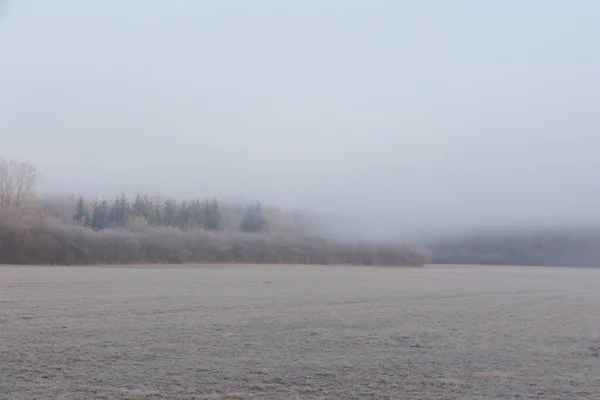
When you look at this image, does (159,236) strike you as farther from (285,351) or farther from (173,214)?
(285,351)

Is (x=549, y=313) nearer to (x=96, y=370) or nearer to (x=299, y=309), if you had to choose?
(x=299, y=309)

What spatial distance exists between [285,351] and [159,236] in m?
113

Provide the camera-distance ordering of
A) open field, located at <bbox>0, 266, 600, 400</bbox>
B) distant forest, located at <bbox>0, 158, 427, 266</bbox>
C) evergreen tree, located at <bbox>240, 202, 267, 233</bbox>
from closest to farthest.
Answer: open field, located at <bbox>0, 266, 600, 400</bbox> < distant forest, located at <bbox>0, 158, 427, 266</bbox> < evergreen tree, located at <bbox>240, 202, 267, 233</bbox>

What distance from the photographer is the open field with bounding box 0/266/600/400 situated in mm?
14070

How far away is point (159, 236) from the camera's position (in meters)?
129

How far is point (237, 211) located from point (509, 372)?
154181mm

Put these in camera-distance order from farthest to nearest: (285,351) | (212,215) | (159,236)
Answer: (212,215), (159,236), (285,351)

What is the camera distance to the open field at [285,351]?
14.1m

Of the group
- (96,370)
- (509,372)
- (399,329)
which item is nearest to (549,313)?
(399,329)

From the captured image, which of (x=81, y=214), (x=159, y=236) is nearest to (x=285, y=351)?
(x=159, y=236)

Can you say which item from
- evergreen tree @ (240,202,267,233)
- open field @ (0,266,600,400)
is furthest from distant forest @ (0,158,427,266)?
open field @ (0,266,600,400)

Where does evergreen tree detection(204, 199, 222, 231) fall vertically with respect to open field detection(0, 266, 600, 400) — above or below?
above

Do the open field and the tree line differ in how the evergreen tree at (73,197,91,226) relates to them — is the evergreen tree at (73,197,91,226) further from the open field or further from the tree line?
the open field

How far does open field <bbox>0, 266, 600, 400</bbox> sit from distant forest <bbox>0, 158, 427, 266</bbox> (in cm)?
8473
